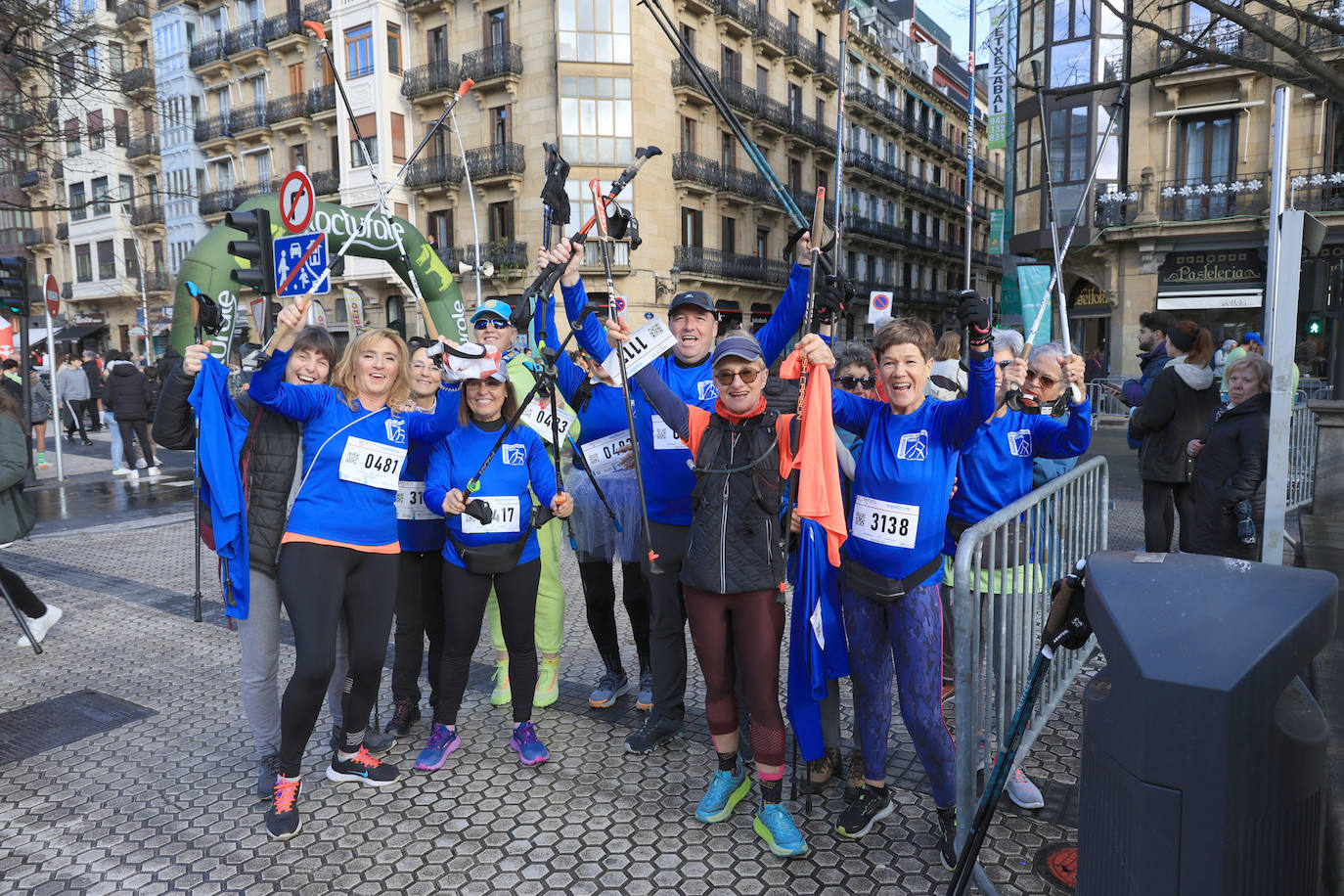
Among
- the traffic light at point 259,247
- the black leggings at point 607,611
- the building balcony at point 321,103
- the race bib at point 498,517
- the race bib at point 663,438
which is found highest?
the building balcony at point 321,103

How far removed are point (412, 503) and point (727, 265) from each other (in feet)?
107

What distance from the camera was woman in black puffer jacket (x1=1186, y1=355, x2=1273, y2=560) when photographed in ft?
18.1

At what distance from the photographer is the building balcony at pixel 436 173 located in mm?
34375

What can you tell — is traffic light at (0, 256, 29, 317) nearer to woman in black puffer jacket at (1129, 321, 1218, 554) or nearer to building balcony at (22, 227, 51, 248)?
woman in black puffer jacket at (1129, 321, 1218, 554)

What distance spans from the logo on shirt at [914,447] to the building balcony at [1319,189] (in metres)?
26.1

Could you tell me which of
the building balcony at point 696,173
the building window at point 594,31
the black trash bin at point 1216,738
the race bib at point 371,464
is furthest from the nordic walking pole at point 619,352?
the building balcony at point 696,173

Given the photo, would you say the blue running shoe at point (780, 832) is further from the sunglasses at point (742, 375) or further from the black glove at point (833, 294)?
the black glove at point (833, 294)

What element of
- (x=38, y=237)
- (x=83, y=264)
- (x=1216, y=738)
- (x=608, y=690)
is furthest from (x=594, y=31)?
(x=38, y=237)

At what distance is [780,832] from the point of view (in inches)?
135

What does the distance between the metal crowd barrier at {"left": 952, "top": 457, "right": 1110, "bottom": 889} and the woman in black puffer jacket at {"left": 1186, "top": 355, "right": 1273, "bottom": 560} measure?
165cm

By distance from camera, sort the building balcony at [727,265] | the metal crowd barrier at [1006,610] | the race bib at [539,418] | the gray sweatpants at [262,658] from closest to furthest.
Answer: the metal crowd barrier at [1006,610] → the gray sweatpants at [262,658] → the race bib at [539,418] → the building balcony at [727,265]

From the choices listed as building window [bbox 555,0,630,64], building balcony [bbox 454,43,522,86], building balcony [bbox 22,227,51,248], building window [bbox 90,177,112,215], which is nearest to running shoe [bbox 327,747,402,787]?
building window [bbox 555,0,630,64]

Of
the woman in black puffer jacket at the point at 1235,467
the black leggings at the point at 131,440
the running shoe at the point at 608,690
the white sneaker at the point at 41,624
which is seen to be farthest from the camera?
the black leggings at the point at 131,440

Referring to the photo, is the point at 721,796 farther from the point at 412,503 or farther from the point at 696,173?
the point at 696,173
